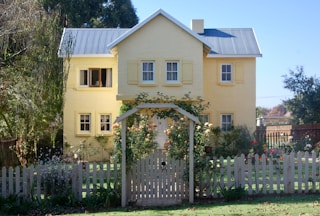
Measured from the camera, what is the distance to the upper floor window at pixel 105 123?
26.7 meters

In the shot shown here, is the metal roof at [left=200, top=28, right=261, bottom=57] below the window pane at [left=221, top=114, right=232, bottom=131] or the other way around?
the other way around

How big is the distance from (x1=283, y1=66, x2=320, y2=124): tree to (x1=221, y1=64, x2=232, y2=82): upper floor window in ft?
22.8

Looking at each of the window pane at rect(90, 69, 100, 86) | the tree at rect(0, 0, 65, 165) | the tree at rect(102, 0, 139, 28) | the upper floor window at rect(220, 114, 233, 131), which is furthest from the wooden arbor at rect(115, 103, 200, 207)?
the tree at rect(102, 0, 139, 28)

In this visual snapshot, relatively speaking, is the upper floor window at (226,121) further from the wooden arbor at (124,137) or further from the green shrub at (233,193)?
the wooden arbor at (124,137)

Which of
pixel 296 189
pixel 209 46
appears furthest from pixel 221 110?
pixel 296 189

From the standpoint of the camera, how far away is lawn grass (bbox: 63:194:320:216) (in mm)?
10523

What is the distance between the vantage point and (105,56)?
26.4 metres

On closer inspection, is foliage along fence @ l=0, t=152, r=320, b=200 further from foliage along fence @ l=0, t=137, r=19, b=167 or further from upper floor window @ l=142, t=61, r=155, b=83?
upper floor window @ l=142, t=61, r=155, b=83

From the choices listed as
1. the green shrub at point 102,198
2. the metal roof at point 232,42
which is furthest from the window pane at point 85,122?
→ the green shrub at point 102,198

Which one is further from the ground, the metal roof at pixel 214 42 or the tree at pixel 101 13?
the tree at pixel 101 13

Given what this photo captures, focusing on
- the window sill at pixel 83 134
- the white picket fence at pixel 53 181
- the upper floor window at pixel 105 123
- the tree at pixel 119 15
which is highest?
the tree at pixel 119 15

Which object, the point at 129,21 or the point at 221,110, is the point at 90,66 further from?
the point at 129,21

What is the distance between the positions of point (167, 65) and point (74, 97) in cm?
573

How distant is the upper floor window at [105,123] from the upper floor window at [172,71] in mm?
4436
